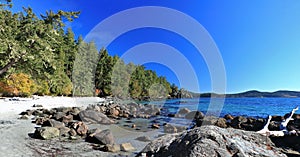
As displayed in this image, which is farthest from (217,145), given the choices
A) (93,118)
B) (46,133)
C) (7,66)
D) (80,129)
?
(93,118)

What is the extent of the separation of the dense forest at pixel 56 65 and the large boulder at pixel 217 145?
26.8ft

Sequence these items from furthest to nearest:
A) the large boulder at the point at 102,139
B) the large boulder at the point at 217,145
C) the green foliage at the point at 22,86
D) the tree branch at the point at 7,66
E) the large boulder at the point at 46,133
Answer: the green foliage at the point at 22,86
the tree branch at the point at 7,66
the large boulder at the point at 46,133
the large boulder at the point at 102,139
the large boulder at the point at 217,145

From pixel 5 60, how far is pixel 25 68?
1.35 meters

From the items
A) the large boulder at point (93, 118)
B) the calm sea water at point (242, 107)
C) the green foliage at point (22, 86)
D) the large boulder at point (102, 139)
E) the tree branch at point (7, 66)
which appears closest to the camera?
the large boulder at point (102, 139)

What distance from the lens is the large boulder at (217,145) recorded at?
13.6ft

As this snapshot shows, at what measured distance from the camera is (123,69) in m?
72.2

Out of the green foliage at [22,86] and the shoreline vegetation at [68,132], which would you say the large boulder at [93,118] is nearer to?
the shoreline vegetation at [68,132]

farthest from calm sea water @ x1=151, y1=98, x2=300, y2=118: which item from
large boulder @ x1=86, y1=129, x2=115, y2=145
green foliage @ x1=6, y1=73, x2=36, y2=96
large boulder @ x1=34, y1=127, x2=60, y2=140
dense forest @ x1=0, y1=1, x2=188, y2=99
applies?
large boulder @ x1=34, y1=127, x2=60, y2=140

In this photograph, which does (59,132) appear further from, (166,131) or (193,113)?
(193,113)

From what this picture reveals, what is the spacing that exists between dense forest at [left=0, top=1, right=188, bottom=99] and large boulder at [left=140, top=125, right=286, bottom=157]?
26.8ft

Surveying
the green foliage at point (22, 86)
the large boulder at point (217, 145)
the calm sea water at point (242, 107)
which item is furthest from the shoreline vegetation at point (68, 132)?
the calm sea water at point (242, 107)

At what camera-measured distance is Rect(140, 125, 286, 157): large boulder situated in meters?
4.15

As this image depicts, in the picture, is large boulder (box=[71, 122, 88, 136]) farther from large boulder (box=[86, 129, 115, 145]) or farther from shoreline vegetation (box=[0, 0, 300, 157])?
large boulder (box=[86, 129, 115, 145])

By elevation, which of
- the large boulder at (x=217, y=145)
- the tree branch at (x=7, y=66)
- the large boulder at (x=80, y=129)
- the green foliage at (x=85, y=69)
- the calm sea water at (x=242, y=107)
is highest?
the green foliage at (x=85, y=69)
